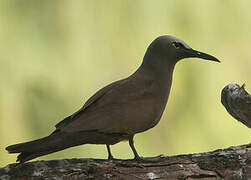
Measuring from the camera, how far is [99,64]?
4703 mm

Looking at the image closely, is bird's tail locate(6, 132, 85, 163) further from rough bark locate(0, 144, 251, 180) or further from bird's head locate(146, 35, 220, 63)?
bird's head locate(146, 35, 220, 63)

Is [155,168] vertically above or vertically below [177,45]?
below

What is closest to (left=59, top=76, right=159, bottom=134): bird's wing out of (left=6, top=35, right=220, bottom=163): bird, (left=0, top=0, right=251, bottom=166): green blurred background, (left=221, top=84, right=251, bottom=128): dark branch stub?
(left=6, top=35, right=220, bottom=163): bird

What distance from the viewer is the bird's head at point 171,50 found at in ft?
8.86

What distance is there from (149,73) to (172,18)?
2189 millimetres

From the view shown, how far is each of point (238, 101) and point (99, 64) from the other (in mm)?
2150

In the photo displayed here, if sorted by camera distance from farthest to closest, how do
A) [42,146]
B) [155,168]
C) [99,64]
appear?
[99,64], [155,168], [42,146]

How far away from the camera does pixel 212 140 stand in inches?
177

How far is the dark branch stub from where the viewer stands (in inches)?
106

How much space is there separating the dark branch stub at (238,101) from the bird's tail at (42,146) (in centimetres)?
81

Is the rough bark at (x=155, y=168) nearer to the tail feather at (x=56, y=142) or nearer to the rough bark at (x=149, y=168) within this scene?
Result: the rough bark at (x=149, y=168)

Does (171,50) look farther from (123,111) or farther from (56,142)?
(56,142)

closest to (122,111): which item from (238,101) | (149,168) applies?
(149,168)

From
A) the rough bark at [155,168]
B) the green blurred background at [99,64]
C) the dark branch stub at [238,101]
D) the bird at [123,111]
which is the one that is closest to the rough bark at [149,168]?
the rough bark at [155,168]
